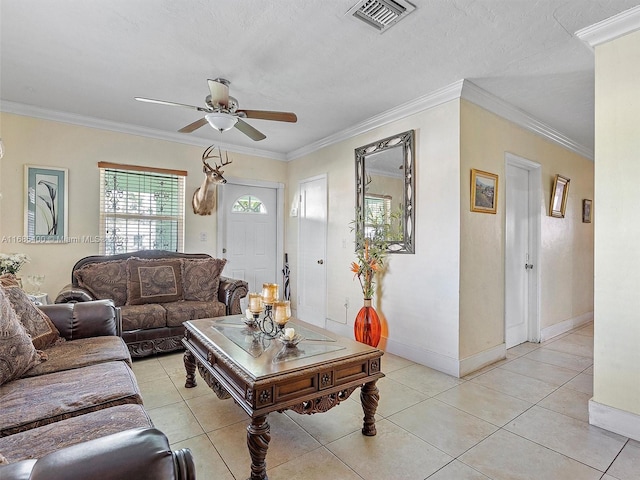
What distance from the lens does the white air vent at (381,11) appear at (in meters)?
1.96

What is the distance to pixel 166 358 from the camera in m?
3.35

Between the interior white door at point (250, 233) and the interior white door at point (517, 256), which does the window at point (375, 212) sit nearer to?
the interior white door at point (517, 256)

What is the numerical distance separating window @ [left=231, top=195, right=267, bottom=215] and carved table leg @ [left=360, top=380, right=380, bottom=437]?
140 inches

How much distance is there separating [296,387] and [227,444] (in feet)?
2.08

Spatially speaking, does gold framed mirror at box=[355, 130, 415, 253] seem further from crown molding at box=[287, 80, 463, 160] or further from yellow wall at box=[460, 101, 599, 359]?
yellow wall at box=[460, 101, 599, 359]

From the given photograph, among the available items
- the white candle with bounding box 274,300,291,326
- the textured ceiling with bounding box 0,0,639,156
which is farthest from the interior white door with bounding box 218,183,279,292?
the white candle with bounding box 274,300,291,326

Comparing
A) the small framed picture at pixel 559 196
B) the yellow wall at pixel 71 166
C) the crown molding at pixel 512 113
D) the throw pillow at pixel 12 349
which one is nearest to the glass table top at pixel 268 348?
the throw pillow at pixel 12 349

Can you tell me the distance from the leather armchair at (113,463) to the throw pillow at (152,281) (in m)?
3.03

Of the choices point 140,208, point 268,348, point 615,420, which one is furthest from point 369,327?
point 140,208

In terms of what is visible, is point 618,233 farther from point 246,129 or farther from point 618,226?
point 246,129

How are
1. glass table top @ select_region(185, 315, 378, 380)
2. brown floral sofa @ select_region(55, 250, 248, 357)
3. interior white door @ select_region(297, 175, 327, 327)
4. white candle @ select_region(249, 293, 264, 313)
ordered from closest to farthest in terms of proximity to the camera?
glass table top @ select_region(185, 315, 378, 380) → white candle @ select_region(249, 293, 264, 313) → brown floral sofa @ select_region(55, 250, 248, 357) → interior white door @ select_region(297, 175, 327, 327)

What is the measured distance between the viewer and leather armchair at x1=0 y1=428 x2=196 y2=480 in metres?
0.75

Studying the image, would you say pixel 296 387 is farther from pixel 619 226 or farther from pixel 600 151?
pixel 600 151

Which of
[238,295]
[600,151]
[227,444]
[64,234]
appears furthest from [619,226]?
[64,234]
